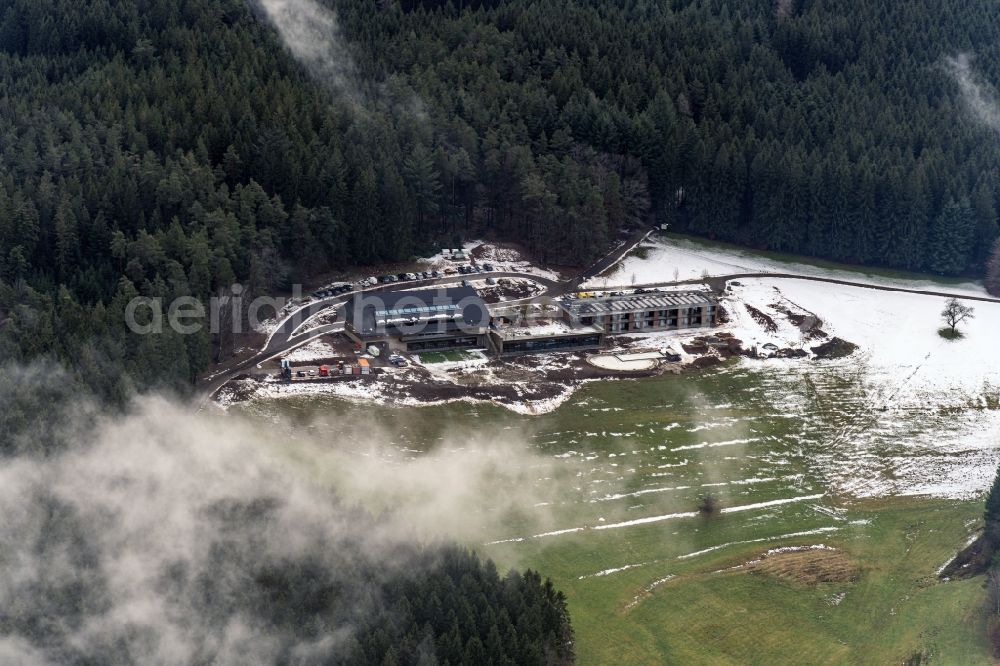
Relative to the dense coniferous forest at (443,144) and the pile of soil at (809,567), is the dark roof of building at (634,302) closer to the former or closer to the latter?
the dense coniferous forest at (443,144)

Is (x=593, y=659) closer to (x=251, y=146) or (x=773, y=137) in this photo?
(x=251, y=146)

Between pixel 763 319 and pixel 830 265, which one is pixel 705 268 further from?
pixel 830 265

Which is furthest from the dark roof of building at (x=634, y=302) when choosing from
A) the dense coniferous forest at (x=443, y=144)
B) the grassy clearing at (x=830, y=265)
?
the grassy clearing at (x=830, y=265)

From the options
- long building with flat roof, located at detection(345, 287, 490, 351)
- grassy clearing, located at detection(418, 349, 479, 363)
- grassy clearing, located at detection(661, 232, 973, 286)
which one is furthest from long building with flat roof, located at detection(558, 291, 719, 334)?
grassy clearing, located at detection(661, 232, 973, 286)

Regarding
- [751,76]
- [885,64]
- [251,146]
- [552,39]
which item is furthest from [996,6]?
[251,146]

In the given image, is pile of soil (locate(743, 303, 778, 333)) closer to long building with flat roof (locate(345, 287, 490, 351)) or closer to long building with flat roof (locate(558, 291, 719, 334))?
long building with flat roof (locate(558, 291, 719, 334))

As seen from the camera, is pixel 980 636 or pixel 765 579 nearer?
pixel 980 636
